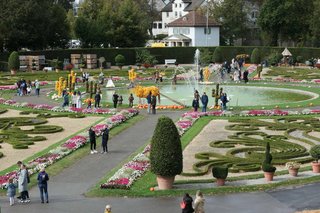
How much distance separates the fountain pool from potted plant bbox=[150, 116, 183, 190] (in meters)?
27.4

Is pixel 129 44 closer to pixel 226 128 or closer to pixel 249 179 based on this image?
pixel 226 128

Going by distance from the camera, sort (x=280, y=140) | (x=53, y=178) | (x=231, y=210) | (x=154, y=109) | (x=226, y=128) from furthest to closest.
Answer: (x=154, y=109)
(x=226, y=128)
(x=280, y=140)
(x=53, y=178)
(x=231, y=210)

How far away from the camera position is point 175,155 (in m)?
26.6

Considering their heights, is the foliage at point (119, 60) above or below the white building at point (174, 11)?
below

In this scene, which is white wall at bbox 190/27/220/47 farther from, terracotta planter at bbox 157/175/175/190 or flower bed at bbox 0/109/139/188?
terracotta planter at bbox 157/175/175/190

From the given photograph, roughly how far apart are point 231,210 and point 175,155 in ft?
11.6

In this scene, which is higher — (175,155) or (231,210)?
(175,155)

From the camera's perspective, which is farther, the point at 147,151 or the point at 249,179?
the point at 147,151

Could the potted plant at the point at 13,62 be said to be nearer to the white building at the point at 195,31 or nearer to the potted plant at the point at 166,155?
the white building at the point at 195,31

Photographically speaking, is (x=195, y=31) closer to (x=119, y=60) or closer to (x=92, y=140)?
(x=119, y=60)

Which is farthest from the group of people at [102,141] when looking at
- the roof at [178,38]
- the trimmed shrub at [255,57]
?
the roof at [178,38]

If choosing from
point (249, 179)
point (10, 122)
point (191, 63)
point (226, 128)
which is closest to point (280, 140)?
point (226, 128)

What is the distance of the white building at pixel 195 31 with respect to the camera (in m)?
112

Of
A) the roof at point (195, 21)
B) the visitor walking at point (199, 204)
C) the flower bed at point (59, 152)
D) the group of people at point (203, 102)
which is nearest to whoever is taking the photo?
the visitor walking at point (199, 204)
